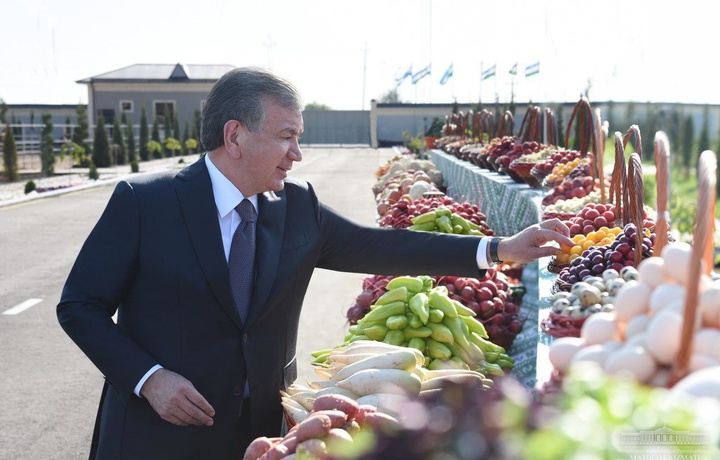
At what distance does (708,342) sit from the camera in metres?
1.34

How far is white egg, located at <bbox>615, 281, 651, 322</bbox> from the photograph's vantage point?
1476mm

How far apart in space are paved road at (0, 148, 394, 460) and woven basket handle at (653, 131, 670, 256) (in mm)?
3959

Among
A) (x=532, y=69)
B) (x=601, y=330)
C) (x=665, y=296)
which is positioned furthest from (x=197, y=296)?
(x=532, y=69)

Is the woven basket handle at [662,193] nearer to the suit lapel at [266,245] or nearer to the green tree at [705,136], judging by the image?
the suit lapel at [266,245]

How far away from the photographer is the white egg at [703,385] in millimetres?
1146

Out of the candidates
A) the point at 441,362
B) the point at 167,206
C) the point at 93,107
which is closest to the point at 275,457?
the point at 167,206

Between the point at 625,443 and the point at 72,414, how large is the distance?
16.8 ft

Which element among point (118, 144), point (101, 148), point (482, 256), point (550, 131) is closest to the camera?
point (482, 256)

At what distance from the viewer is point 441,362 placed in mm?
3447

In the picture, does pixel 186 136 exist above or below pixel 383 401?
below

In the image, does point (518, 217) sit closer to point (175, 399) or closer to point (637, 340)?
point (175, 399)

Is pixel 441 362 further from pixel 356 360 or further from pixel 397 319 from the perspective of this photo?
pixel 356 360

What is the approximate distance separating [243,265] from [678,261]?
1531 mm

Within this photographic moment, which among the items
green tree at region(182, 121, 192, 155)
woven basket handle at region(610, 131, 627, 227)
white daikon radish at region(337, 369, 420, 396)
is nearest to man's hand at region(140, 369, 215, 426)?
white daikon radish at region(337, 369, 420, 396)
